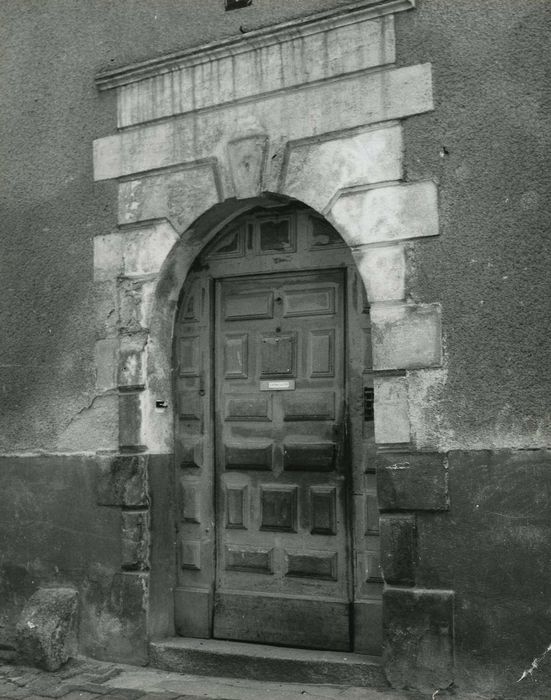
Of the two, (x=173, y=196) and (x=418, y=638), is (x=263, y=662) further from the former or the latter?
(x=173, y=196)

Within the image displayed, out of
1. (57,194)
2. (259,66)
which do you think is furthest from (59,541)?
(259,66)

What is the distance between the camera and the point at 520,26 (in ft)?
13.9

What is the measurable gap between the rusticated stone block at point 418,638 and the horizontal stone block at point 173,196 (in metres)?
2.43

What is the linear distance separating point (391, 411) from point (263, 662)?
61.2 inches

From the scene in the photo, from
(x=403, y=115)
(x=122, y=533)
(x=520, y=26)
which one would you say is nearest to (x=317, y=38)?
(x=403, y=115)

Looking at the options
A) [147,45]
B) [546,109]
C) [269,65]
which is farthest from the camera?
[147,45]

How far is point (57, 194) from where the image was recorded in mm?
5586

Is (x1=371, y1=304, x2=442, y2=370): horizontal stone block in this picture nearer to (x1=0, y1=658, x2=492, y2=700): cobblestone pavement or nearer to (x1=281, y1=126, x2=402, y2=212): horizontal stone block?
(x1=281, y1=126, x2=402, y2=212): horizontal stone block

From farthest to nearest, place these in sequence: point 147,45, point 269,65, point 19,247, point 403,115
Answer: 1. point 19,247
2. point 147,45
3. point 269,65
4. point 403,115

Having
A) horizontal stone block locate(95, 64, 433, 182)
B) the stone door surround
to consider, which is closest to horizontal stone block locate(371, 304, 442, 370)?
the stone door surround

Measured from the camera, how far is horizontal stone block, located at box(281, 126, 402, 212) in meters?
4.49

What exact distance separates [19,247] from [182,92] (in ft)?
5.12

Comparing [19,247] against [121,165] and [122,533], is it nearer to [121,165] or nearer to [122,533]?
[121,165]

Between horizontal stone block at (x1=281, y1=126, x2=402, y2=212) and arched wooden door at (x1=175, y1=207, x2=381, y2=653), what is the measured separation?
12.2 inches
